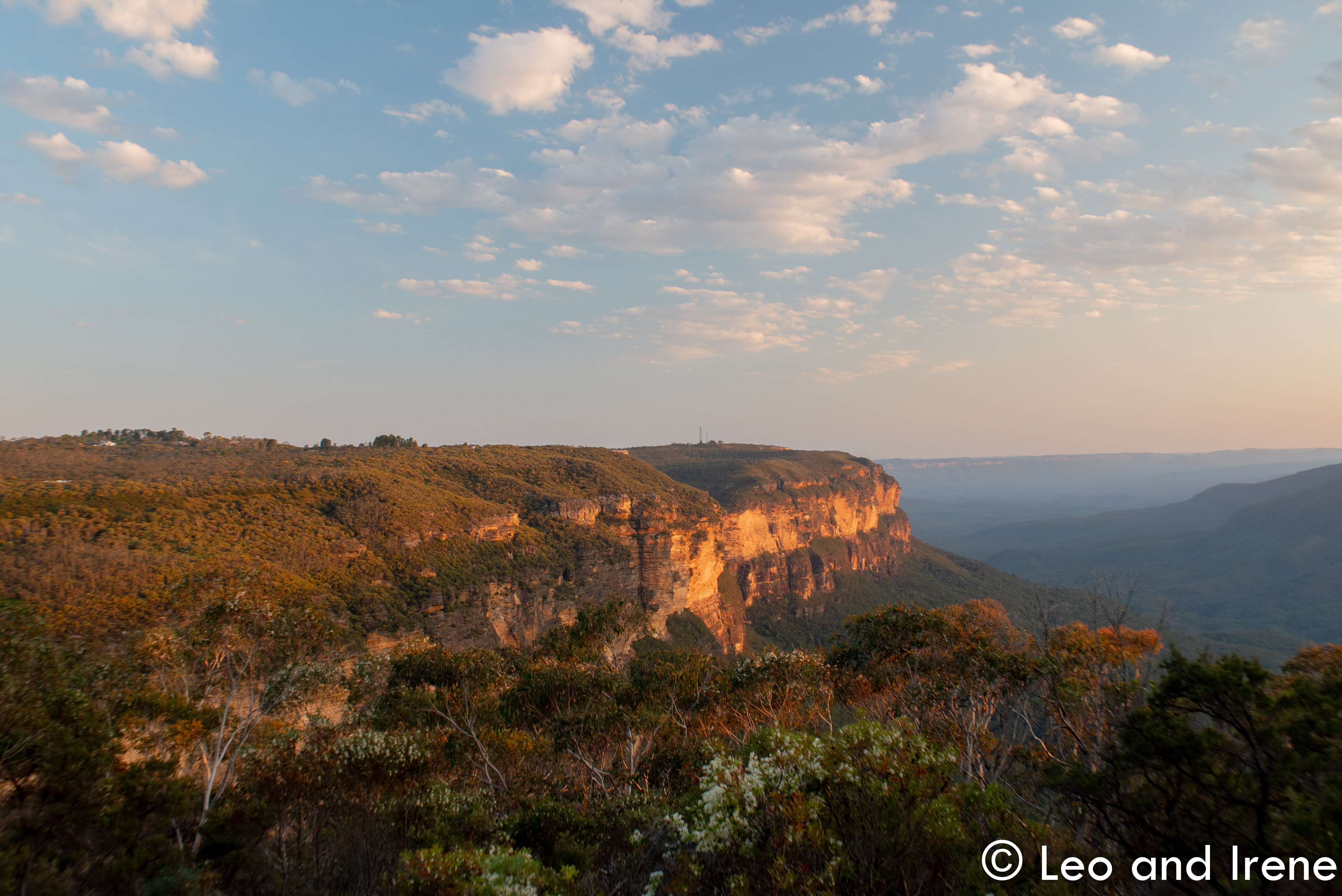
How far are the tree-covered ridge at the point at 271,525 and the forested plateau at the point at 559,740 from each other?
→ 1.40 feet

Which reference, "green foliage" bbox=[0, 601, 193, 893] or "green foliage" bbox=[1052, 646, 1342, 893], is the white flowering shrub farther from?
"green foliage" bbox=[0, 601, 193, 893]

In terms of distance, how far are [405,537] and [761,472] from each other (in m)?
96.0

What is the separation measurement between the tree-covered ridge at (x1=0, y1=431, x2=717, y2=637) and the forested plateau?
43 centimetres

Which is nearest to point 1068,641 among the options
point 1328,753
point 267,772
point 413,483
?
point 1328,753

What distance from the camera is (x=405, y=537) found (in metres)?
60.1

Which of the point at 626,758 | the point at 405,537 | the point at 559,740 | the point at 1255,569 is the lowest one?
the point at 1255,569

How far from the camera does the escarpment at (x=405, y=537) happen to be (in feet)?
112

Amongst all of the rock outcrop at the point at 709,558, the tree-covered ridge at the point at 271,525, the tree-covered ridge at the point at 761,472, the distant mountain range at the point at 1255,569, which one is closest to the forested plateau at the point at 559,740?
the tree-covered ridge at the point at 271,525

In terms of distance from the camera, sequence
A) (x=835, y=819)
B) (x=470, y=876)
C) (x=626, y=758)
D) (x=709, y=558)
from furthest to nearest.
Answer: (x=709, y=558) → (x=626, y=758) → (x=835, y=819) → (x=470, y=876)

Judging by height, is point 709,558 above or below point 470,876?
below

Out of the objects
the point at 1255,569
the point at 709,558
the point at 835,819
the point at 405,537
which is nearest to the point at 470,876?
the point at 835,819

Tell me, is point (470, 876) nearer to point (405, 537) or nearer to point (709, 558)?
point (405, 537)

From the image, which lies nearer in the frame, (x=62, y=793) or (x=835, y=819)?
(x=835, y=819)

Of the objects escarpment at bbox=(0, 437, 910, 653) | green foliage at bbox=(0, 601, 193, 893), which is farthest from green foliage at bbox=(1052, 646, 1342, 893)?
escarpment at bbox=(0, 437, 910, 653)
